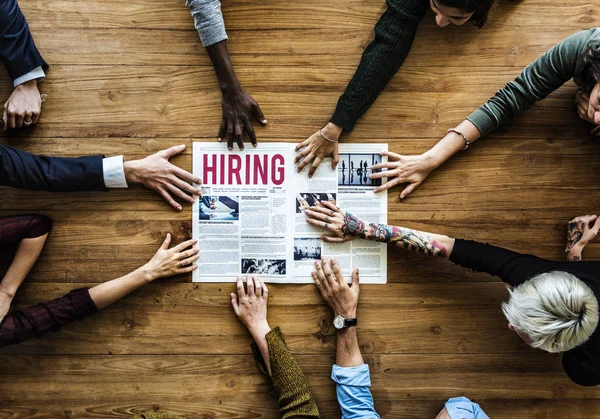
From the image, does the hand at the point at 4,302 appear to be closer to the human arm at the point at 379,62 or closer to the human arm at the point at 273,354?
the human arm at the point at 273,354

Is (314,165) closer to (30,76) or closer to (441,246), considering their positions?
(441,246)

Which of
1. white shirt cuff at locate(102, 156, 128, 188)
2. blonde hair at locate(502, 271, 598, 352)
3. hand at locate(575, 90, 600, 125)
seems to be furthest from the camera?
white shirt cuff at locate(102, 156, 128, 188)

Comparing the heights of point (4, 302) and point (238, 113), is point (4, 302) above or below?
below

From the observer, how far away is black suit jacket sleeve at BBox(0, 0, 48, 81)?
3.54 ft

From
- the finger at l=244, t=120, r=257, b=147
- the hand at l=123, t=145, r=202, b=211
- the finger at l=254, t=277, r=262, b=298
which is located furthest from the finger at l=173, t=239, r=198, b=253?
the finger at l=244, t=120, r=257, b=147

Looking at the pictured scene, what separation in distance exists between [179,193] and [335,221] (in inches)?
17.5

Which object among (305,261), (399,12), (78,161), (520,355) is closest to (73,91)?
(78,161)

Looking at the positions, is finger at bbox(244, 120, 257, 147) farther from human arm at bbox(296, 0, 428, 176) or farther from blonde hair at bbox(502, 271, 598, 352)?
blonde hair at bbox(502, 271, 598, 352)

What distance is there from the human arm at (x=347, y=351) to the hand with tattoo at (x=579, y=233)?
2.00ft

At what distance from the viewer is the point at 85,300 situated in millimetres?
1116

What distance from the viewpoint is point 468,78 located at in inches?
45.8

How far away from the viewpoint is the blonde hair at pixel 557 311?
0.89 metres

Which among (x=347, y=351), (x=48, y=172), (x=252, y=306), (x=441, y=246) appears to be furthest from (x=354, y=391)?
(x=48, y=172)

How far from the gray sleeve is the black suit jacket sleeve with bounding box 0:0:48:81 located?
0.45 metres
